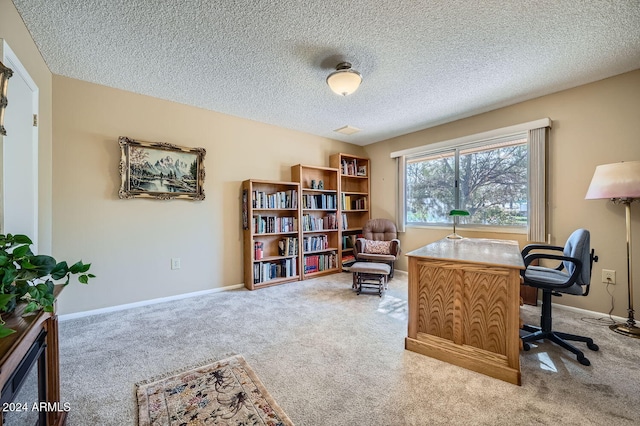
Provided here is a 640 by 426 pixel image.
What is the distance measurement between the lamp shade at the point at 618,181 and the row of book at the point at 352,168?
3.20m

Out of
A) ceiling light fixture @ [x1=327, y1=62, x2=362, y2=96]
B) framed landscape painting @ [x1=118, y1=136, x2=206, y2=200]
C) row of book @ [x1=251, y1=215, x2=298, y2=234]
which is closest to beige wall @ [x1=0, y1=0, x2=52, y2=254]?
framed landscape painting @ [x1=118, y1=136, x2=206, y2=200]

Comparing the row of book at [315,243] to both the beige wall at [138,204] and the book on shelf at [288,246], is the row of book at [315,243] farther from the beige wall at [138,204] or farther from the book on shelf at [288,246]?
the beige wall at [138,204]

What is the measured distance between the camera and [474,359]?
1.76 meters

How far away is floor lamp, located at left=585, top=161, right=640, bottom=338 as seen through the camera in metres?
2.18

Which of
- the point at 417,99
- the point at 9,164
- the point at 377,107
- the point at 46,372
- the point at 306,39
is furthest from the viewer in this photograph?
the point at 377,107

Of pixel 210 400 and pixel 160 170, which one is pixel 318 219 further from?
pixel 210 400

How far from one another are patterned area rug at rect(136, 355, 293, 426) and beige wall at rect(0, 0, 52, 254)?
1905mm

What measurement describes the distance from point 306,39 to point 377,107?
1.57 meters

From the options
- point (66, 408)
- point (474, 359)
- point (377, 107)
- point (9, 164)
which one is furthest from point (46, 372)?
Answer: point (377, 107)

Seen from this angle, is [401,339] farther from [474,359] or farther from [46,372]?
[46,372]

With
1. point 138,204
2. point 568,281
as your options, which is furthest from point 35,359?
point 568,281

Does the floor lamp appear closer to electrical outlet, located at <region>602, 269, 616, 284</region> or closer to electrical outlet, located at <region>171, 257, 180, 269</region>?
electrical outlet, located at <region>602, 269, 616, 284</region>

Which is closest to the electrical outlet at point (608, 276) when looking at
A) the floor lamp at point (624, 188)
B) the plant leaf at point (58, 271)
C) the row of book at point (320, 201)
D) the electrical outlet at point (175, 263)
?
the floor lamp at point (624, 188)

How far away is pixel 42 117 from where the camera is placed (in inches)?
93.0
